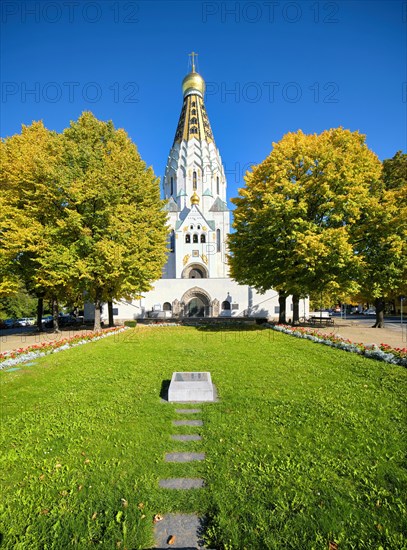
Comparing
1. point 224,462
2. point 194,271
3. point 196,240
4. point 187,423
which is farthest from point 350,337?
point 196,240

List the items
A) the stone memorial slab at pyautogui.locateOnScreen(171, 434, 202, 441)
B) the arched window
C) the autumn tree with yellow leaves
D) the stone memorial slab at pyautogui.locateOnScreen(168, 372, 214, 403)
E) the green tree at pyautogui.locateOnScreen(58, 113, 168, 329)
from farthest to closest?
the arched window, the green tree at pyautogui.locateOnScreen(58, 113, 168, 329), the autumn tree with yellow leaves, the stone memorial slab at pyautogui.locateOnScreen(168, 372, 214, 403), the stone memorial slab at pyautogui.locateOnScreen(171, 434, 202, 441)

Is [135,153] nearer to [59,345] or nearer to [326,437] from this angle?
[59,345]

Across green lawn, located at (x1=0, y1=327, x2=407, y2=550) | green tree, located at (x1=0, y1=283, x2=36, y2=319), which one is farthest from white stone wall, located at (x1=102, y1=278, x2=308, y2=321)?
green lawn, located at (x1=0, y1=327, x2=407, y2=550)

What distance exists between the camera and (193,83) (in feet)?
190

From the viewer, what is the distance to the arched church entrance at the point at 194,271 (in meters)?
41.6

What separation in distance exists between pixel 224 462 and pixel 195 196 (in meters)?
48.2

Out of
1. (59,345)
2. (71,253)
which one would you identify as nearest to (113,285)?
(71,253)

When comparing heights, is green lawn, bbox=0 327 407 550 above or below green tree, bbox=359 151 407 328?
below

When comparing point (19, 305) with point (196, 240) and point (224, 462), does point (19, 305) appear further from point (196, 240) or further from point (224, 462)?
point (224, 462)

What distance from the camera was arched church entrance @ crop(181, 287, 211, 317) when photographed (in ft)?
105

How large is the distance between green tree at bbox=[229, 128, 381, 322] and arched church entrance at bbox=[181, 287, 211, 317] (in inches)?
569

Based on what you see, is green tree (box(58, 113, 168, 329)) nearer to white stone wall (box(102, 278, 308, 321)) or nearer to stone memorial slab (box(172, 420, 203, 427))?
stone memorial slab (box(172, 420, 203, 427))

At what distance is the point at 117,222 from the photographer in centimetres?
1583

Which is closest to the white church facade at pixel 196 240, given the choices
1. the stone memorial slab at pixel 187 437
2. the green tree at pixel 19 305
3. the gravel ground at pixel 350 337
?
the gravel ground at pixel 350 337
